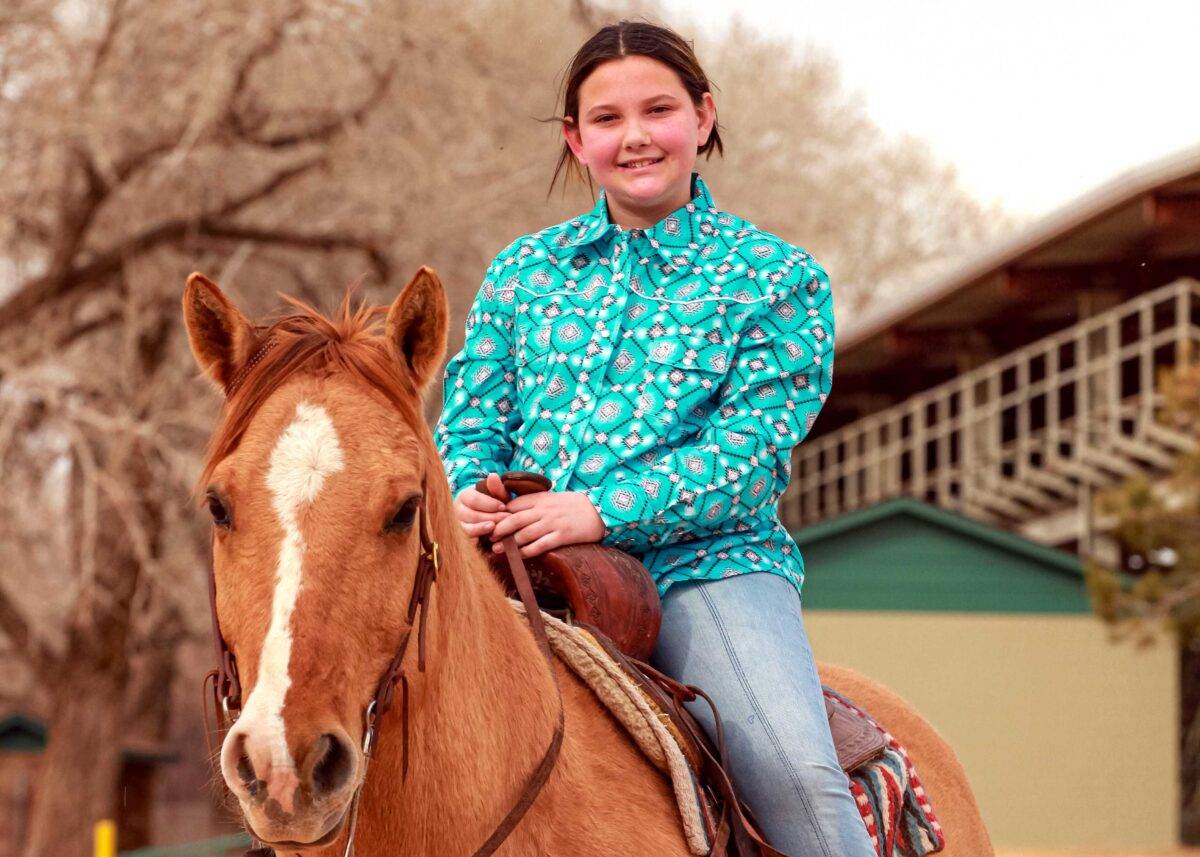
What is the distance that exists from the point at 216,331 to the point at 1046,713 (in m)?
18.7

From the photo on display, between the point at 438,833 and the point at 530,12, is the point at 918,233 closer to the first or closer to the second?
the point at 530,12

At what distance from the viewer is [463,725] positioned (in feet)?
8.79

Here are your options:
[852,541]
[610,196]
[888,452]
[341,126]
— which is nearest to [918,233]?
[888,452]

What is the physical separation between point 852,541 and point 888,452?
3.18 m

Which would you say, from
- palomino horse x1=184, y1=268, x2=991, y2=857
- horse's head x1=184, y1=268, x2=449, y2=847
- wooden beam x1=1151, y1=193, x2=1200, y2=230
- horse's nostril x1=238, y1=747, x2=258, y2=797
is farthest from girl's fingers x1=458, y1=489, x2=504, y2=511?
wooden beam x1=1151, y1=193, x2=1200, y2=230

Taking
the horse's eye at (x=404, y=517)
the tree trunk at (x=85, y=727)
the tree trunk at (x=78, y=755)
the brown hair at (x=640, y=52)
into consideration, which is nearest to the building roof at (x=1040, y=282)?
the tree trunk at (x=85, y=727)

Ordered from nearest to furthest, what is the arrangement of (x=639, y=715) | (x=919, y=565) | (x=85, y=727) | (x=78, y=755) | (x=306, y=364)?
(x=306, y=364), (x=639, y=715), (x=85, y=727), (x=78, y=755), (x=919, y=565)

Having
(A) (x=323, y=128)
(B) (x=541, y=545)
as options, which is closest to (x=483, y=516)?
(B) (x=541, y=545)

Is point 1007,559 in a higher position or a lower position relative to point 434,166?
lower

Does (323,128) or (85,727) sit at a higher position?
(323,128)

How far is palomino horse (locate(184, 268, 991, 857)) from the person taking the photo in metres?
2.27

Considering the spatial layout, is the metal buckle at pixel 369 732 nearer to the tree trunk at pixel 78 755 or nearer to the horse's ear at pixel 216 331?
the horse's ear at pixel 216 331

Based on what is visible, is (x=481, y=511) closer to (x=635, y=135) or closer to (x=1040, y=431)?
(x=635, y=135)

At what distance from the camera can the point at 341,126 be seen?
50.5 ft
